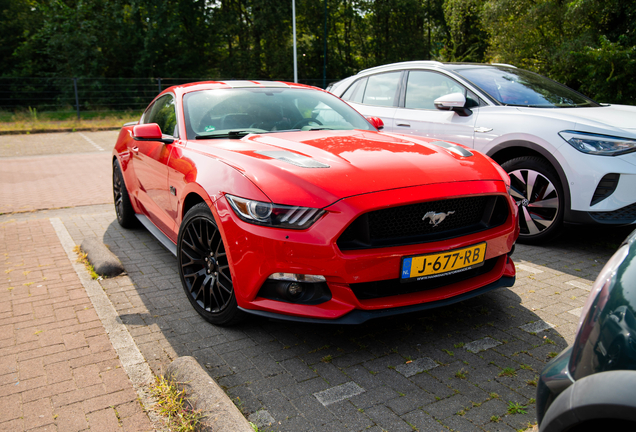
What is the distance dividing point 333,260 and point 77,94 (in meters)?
24.5

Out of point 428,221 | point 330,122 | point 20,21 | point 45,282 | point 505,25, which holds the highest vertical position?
point 20,21

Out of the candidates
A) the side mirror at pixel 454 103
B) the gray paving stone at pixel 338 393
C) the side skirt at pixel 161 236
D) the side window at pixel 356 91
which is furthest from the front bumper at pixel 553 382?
the side window at pixel 356 91

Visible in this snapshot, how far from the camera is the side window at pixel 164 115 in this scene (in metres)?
4.07

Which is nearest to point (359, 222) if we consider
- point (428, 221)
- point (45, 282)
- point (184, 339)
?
point (428, 221)

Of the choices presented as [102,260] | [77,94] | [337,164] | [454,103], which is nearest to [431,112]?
[454,103]

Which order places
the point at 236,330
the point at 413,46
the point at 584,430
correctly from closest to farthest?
the point at 584,430, the point at 236,330, the point at 413,46

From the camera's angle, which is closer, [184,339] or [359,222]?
[359,222]

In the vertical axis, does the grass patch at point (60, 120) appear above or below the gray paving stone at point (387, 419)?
above

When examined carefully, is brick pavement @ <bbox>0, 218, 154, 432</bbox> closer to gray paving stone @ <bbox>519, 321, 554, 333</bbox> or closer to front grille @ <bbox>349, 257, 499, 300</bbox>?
front grille @ <bbox>349, 257, 499, 300</bbox>

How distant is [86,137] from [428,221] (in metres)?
17.3

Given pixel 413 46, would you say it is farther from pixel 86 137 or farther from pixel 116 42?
pixel 86 137

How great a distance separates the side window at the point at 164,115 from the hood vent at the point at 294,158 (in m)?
1.26

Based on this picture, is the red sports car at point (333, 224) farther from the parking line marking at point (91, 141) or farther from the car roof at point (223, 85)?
the parking line marking at point (91, 141)

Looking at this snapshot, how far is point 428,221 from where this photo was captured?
270 centimetres
